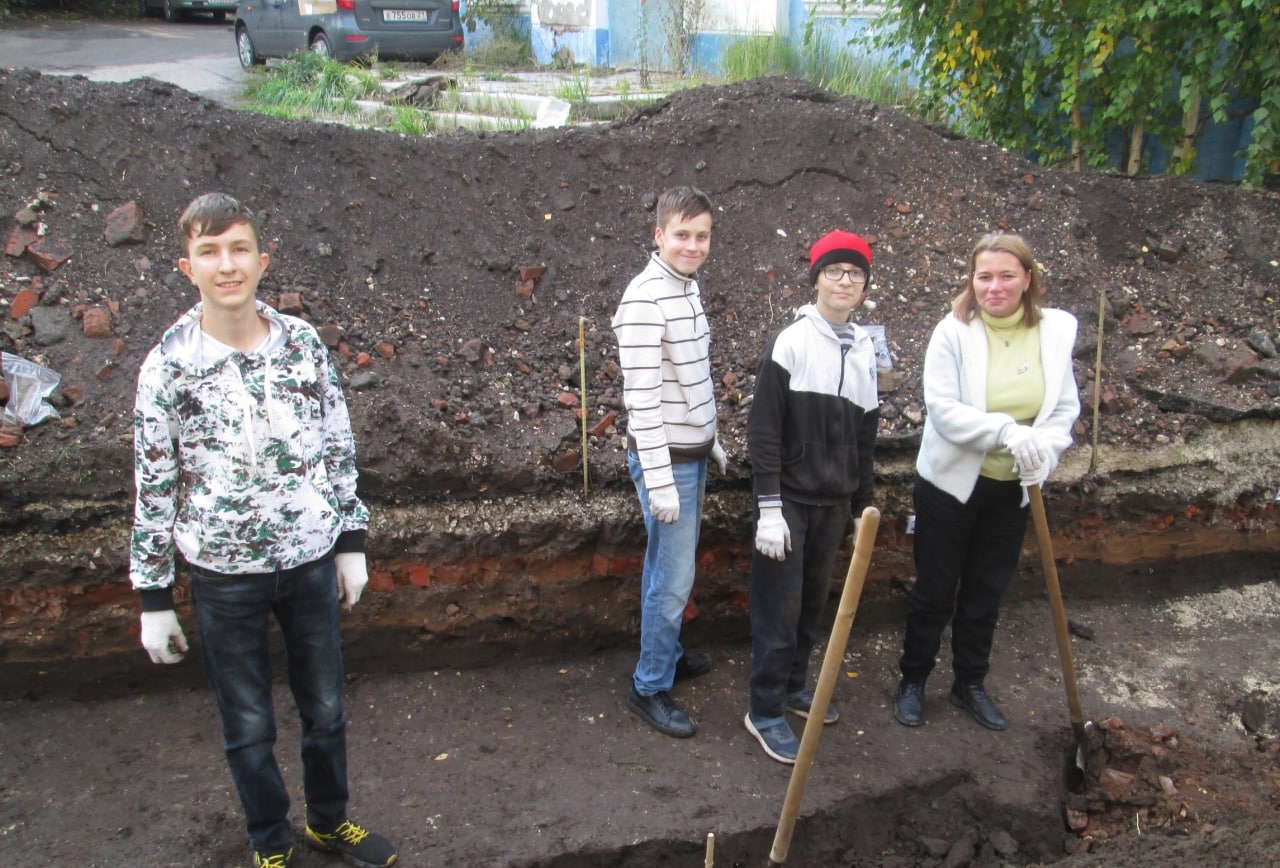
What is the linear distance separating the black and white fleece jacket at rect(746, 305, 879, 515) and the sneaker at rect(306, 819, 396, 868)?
167 centimetres

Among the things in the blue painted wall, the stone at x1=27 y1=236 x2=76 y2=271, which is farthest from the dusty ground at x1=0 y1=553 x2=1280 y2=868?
the blue painted wall

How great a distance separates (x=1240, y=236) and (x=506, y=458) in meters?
5.04

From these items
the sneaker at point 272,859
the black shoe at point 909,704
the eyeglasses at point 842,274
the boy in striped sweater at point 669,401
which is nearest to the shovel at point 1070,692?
the black shoe at point 909,704

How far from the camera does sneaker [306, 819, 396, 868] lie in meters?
→ 3.15

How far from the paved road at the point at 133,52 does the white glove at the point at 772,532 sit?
8.40m

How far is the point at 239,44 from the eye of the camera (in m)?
12.2

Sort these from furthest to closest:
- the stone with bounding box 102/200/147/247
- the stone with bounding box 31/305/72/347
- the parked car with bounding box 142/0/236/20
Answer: the parked car with bounding box 142/0/236/20
the stone with bounding box 102/200/147/247
the stone with bounding box 31/305/72/347

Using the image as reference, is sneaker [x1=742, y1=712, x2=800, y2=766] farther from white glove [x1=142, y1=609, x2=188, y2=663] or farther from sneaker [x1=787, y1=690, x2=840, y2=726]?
white glove [x1=142, y1=609, x2=188, y2=663]

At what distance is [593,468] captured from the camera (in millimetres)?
4449

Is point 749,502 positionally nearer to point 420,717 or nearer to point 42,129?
point 420,717

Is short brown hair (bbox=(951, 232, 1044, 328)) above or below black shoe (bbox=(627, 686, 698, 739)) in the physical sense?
above

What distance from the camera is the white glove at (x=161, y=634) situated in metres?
2.67

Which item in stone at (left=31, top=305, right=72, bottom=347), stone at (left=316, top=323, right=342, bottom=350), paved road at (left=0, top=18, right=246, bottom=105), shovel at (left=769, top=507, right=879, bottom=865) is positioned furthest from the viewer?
paved road at (left=0, top=18, right=246, bottom=105)

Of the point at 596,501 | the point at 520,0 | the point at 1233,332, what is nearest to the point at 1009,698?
the point at 596,501
